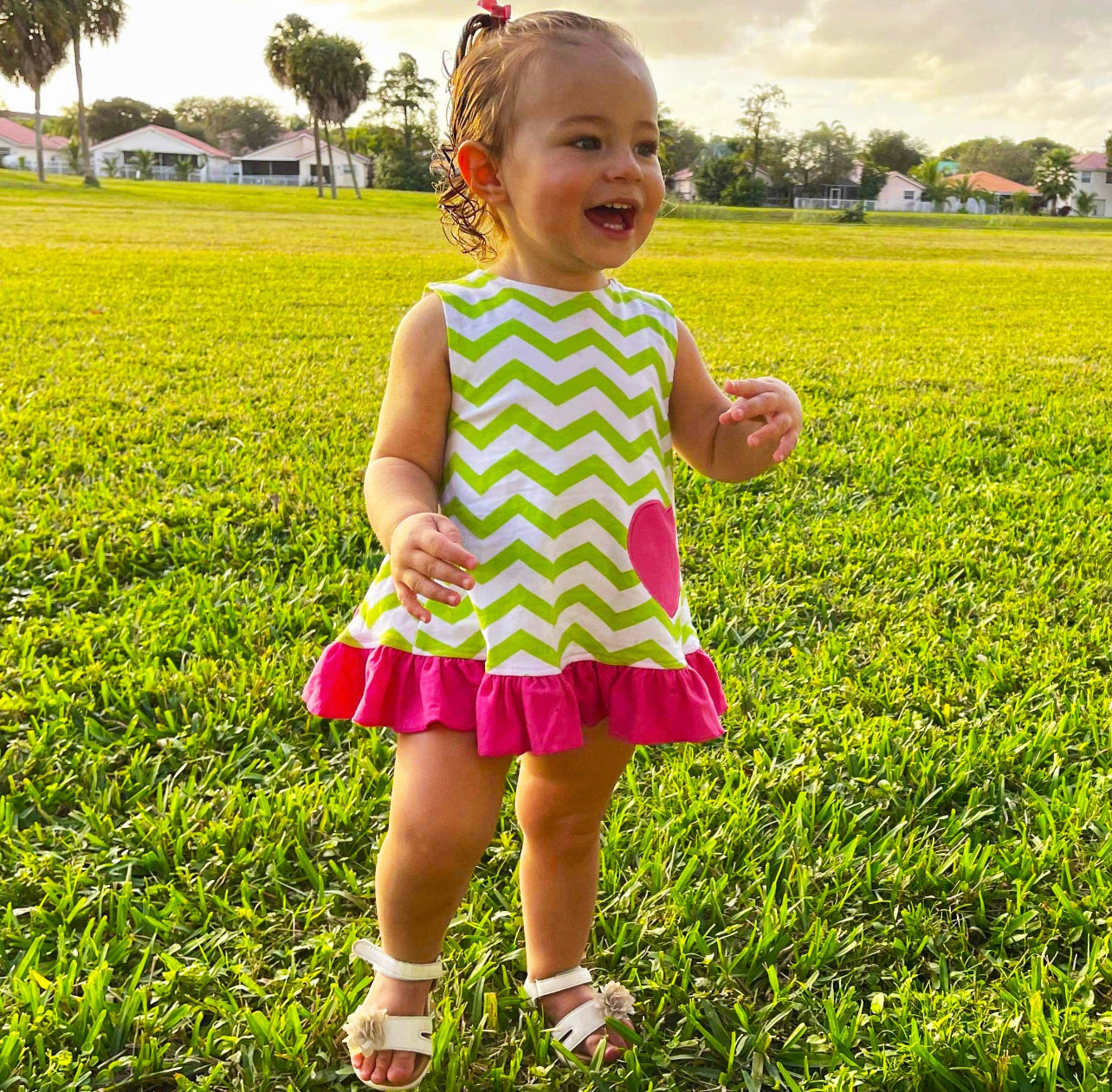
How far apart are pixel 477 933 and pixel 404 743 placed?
1.73 ft


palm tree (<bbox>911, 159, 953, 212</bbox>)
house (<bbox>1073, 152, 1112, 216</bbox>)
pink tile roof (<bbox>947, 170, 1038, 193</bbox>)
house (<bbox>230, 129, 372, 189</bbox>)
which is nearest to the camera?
palm tree (<bbox>911, 159, 953, 212</bbox>)

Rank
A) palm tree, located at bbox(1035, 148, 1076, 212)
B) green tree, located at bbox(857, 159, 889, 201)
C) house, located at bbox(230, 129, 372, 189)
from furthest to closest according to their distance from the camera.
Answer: house, located at bbox(230, 129, 372, 189) → green tree, located at bbox(857, 159, 889, 201) → palm tree, located at bbox(1035, 148, 1076, 212)

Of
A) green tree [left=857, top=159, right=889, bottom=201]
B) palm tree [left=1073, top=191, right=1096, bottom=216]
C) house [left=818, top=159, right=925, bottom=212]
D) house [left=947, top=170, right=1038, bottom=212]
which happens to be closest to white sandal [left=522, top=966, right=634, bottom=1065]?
house [left=818, top=159, right=925, bottom=212]

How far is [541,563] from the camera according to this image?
150cm

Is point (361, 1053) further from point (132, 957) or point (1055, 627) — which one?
point (1055, 627)

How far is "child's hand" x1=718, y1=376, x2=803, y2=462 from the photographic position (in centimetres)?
161

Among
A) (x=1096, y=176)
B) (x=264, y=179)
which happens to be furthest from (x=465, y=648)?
(x=1096, y=176)

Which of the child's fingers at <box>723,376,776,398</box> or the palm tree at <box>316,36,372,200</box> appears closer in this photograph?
the child's fingers at <box>723,376,776,398</box>

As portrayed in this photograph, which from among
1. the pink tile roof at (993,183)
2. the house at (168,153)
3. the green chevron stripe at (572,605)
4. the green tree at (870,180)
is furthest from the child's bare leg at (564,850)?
the pink tile roof at (993,183)

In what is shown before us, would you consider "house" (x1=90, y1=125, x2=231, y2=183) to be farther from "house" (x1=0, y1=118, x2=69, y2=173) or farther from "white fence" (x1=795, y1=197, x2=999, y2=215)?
"white fence" (x1=795, y1=197, x2=999, y2=215)

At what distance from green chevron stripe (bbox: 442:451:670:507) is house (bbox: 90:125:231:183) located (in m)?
86.7

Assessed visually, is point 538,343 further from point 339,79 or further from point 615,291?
point 339,79

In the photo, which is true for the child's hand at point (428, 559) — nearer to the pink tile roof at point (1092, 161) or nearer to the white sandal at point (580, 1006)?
the white sandal at point (580, 1006)

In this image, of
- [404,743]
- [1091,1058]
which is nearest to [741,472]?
[404,743]
